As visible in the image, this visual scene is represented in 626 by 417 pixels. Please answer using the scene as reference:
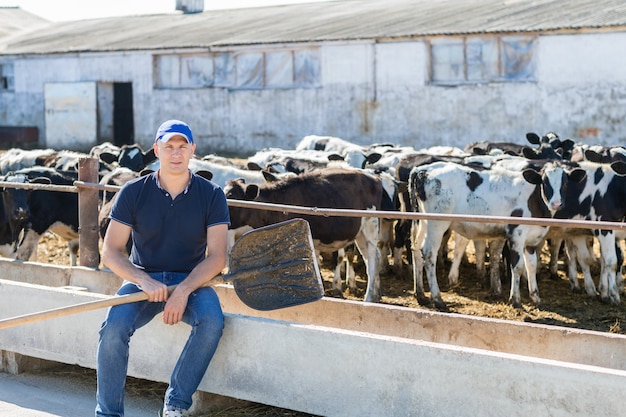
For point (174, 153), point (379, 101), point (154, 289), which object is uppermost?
point (379, 101)

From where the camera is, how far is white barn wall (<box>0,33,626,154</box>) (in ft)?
83.3

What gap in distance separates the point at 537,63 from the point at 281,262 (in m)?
21.5

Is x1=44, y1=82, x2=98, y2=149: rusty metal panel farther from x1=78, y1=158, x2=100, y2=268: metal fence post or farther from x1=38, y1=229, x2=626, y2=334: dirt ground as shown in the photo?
x1=78, y1=158, x2=100, y2=268: metal fence post

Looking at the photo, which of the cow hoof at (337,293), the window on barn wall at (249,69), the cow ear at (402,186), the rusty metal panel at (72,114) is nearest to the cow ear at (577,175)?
the cow ear at (402,186)

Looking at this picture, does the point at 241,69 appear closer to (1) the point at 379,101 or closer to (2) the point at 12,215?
(1) the point at 379,101

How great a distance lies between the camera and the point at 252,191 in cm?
1030

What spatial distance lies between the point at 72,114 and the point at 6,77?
14.6 ft

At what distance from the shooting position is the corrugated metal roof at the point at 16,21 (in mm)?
44125

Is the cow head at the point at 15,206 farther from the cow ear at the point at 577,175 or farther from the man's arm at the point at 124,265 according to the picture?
the cow ear at the point at 577,175

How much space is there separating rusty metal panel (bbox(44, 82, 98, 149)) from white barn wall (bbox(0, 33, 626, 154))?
0.45 meters

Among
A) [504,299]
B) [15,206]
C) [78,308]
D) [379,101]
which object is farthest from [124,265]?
[379,101]

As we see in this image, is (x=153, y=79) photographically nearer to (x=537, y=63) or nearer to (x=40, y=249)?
(x=537, y=63)

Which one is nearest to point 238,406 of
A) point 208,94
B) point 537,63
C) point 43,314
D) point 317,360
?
point 317,360

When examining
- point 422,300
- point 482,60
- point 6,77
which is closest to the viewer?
point 422,300
